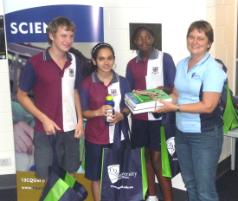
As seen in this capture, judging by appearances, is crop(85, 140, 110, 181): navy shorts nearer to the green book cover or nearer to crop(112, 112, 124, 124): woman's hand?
crop(112, 112, 124, 124): woman's hand

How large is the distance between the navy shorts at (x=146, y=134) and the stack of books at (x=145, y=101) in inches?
14.3

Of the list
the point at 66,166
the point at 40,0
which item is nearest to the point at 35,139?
the point at 66,166

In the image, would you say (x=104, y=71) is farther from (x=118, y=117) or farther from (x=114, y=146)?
(x=114, y=146)

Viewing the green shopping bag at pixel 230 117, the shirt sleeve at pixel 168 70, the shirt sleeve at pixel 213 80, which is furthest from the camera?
the green shopping bag at pixel 230 117

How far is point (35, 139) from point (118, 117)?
55 cm

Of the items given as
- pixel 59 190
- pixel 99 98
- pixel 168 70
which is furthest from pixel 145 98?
pixel 59 190

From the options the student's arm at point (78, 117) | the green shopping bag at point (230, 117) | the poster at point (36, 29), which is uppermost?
the poster at point (36, 29)

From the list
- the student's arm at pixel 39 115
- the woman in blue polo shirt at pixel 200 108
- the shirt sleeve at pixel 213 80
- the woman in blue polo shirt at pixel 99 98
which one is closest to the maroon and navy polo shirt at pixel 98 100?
the woman in blue polo shirt at pixel 99 98

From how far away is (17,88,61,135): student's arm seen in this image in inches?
92.9

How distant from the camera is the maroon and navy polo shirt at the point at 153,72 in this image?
9.00ft

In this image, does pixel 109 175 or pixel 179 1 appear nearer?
pixel 109 175

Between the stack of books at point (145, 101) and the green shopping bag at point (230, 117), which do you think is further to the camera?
the green shopping bag at point (230, 117)

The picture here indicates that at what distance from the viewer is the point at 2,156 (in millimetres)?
3617

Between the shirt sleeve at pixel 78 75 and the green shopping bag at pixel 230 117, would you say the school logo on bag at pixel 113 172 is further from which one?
the green shopping bag at pixel 230 117
